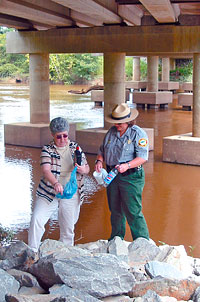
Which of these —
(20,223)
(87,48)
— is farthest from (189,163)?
(20,223)

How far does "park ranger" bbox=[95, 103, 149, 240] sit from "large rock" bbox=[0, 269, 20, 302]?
2.08m

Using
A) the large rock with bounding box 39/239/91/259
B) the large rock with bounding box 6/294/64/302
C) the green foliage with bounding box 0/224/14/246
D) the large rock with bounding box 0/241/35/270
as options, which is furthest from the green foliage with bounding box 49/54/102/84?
the large rock with bounding box 6/294/64/302

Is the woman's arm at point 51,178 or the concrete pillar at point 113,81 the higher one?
the concrete pillar at point 113,81

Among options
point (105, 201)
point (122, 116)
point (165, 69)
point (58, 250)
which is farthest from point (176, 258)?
point (165, 69)

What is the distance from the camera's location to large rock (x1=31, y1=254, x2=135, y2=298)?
4594 millimetres

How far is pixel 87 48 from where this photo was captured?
1622cm

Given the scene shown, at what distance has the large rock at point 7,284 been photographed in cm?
455

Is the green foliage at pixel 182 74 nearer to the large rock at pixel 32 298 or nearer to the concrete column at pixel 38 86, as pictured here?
the concrete column at pixel 38 86

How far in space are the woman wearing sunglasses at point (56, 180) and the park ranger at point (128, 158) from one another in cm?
40

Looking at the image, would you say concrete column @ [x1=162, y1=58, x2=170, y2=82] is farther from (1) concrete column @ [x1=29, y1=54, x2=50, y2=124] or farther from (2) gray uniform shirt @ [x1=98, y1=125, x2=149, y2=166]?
(2) gray uniform shirt @ [x1=98, y1=125, x2=149, y2=166]

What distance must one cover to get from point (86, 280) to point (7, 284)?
2.24 ft

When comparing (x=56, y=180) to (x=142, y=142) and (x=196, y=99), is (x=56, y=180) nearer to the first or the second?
(x=142, y=142)

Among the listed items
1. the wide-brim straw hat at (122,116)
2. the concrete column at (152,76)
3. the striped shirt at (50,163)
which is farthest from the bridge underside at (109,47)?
the concrete column at (152,76)

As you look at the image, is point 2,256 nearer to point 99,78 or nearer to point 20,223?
point 20,223
